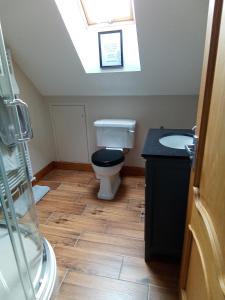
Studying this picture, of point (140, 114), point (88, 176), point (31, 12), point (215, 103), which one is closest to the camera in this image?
point (215, 103)

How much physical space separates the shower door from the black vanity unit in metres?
0.73

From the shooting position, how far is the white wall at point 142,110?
2.35m

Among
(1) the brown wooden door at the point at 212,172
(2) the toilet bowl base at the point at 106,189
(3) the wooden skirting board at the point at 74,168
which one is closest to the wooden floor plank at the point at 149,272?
(1) the brown wooden door at the point at 212,172

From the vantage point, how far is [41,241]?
1442 mm

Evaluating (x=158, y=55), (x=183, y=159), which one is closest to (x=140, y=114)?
(x=158, y=55)

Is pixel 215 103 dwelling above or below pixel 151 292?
above

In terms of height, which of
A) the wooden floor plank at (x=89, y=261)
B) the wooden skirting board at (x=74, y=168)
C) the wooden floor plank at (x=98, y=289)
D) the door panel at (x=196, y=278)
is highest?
the door panel at (x=196, y=278)

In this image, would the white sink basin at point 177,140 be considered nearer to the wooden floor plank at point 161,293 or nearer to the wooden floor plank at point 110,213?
the wooden floor plank at point 110,213

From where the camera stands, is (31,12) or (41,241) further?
(31,12)

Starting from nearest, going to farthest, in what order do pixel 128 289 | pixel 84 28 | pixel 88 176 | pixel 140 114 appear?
pixel 128 289 < pixel 84 28 < pixel 140 114 < pixel 88 176

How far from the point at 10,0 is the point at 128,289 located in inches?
85.2

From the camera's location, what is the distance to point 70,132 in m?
2.77

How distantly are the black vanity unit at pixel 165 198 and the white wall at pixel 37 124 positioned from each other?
1592 millimetres

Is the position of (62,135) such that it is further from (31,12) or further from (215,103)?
(215,103)
